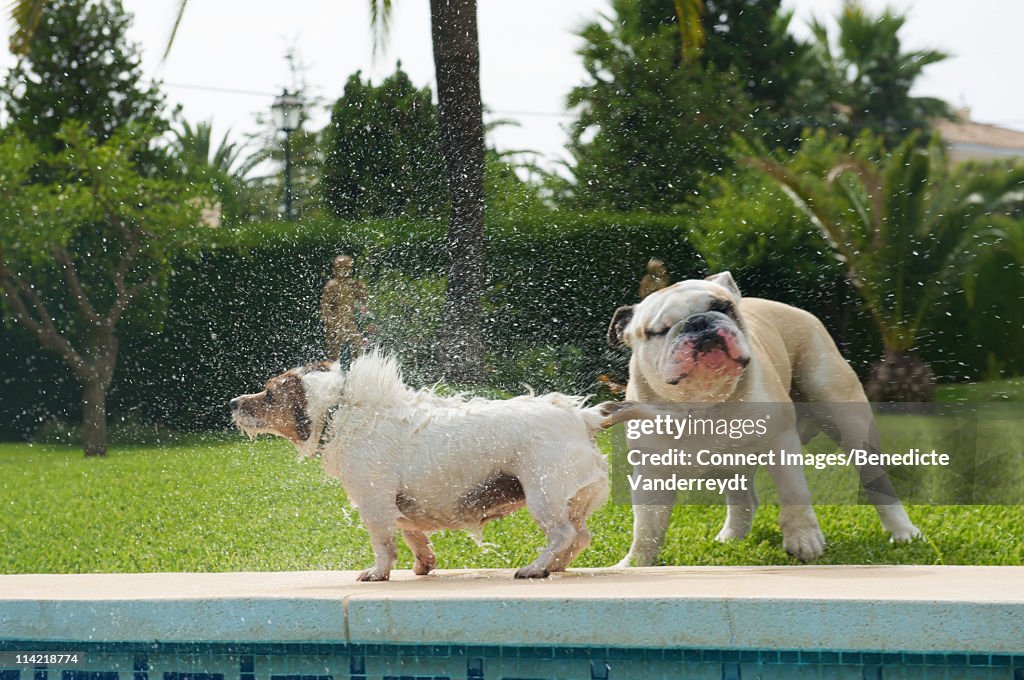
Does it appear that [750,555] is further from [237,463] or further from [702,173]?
[702,173]

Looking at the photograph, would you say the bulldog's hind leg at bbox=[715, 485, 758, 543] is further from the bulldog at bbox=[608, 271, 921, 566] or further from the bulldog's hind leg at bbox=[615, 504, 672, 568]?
the bulldog's hind leg at bbox=[615, 504, 672, 568]

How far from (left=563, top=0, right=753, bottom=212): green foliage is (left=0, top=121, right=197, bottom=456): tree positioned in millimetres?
6856

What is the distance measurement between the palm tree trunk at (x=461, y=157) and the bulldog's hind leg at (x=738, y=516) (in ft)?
13.2

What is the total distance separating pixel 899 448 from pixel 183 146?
35.4 ft

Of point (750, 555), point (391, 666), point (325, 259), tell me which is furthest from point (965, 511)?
point (325, 259)

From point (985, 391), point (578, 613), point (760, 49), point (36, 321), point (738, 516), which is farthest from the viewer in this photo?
Answer: point (760, 49)

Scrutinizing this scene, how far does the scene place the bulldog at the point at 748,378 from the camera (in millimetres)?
4871

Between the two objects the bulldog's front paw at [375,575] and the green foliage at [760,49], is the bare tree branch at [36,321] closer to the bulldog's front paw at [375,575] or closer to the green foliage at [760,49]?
the bulldog's front paw at [375,575]

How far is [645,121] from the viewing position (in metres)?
19.8

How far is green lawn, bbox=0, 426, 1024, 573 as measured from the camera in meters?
6.21

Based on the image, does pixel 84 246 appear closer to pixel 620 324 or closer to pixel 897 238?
pixel 897 238

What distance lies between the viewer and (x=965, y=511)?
7.71 metres

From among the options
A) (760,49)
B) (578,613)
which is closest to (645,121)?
(760,49)

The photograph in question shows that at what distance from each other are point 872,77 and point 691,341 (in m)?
20.4
